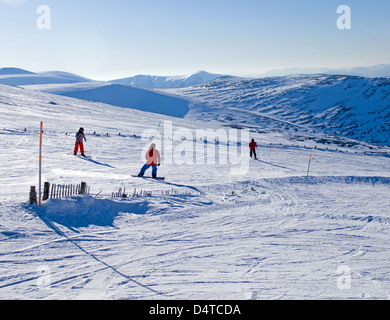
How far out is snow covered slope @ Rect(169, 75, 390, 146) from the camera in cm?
7394

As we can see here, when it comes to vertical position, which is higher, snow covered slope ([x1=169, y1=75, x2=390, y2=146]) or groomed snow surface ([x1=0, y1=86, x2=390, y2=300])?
snow covered slope ([x1=169, y1=75, x2=390, y2=146])

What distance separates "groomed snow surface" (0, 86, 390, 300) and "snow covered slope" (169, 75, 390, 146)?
174 feet

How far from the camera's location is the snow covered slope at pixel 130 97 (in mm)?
79938

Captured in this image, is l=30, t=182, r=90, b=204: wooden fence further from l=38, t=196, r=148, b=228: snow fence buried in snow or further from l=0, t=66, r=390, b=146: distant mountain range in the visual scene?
l=0, t=66, r=390, b=146: distant mountain range

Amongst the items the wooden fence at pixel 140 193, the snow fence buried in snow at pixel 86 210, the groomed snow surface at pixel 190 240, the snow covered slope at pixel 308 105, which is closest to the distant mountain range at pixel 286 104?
the snow covered slope at pixel 308 105

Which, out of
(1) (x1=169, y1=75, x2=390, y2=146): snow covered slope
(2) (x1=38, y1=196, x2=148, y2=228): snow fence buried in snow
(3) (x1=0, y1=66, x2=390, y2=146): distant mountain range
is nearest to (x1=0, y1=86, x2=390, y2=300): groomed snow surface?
(2) (x1=38, y1=196, x2=148, y2=228): snow fence buried in snow

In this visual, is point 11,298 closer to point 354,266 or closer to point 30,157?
point 354,266

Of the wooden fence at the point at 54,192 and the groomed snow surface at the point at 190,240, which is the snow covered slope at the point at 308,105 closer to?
the groomed snow surface at the point at 190,240

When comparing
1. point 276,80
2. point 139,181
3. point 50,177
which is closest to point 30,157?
point 50,177

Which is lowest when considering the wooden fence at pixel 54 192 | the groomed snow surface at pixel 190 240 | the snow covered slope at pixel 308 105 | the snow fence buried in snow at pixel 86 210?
the groomed snow surface at pixel 190 240

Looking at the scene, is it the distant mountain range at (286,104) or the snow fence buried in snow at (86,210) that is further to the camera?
the distant mountain range at (286,104)

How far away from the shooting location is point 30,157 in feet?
54.3

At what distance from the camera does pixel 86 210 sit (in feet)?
28.7

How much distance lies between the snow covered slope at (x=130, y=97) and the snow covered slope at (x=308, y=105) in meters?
6.18
